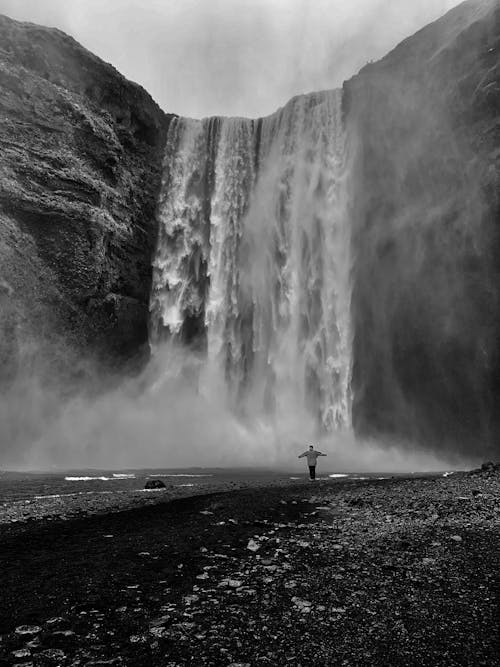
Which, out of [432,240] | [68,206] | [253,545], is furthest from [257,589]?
[68,206]

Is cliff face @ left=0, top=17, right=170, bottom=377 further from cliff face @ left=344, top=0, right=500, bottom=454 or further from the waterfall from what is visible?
cliff face @ left=344, top=0, right=500, bottom=454

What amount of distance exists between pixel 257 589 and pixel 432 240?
3400cm

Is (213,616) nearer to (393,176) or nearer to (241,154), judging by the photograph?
(393,176)

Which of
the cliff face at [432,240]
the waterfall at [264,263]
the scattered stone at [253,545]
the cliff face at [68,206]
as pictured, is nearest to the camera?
the scattered stone at [253,545]

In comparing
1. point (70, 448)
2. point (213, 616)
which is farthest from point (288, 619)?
point (70, 448)

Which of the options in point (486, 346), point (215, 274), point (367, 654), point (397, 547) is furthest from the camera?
point (215, 274)

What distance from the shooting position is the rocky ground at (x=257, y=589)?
166 inches

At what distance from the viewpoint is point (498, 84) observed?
106 ft

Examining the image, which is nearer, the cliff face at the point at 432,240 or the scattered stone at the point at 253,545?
the scattered stone at the point at 253,545

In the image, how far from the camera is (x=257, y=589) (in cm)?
571

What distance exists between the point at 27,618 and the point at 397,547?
5302mm

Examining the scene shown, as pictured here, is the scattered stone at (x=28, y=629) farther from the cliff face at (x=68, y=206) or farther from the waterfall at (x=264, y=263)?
the waterfall at (x=264, y=263)

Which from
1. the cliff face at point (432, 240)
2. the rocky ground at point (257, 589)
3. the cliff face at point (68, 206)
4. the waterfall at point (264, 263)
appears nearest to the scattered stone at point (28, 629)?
the rocky ground at point (257, 589)

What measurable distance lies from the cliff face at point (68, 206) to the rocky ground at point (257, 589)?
29.4 metres
